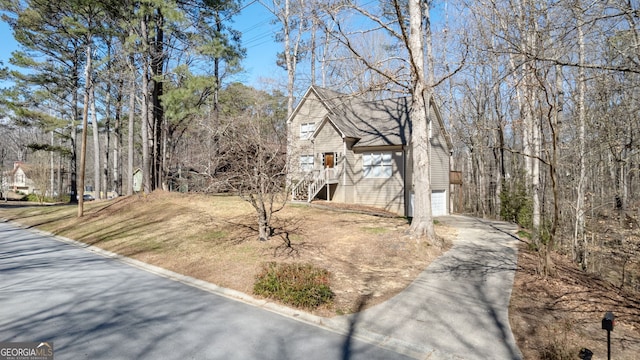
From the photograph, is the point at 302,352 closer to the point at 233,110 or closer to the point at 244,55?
the point at 244,55

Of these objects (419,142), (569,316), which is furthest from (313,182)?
(569,316)

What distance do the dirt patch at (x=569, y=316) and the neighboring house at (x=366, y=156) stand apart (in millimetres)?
10933

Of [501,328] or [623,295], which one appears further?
[623,295]

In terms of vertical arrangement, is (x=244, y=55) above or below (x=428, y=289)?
above

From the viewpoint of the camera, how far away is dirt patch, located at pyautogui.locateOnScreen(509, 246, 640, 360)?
4.84 m

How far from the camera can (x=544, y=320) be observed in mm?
5859

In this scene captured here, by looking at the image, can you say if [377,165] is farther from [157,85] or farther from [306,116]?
[157,85]

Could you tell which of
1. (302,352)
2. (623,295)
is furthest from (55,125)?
(623,295)

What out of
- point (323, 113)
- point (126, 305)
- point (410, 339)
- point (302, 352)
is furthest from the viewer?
point (323, 113)

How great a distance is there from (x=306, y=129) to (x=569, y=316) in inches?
718

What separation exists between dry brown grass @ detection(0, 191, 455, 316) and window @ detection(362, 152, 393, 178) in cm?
249

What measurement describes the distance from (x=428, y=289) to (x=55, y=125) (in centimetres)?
2889

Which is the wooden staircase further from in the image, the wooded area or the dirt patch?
the dirt patch

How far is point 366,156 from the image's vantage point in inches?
792
